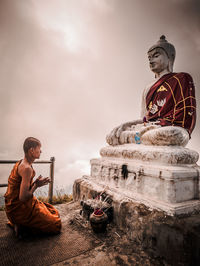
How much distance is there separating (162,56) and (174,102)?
51.4 inches

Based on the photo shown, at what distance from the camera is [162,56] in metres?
3.34

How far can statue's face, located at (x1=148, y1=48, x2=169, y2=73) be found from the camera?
3.35 meters

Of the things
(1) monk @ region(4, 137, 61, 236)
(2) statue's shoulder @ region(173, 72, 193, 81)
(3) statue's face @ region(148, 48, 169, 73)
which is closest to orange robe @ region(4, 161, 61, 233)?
(1) monk @ region(4, 137, 61, 236)

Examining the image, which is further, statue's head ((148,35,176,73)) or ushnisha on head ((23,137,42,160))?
statue's head ((148,35,176,73))

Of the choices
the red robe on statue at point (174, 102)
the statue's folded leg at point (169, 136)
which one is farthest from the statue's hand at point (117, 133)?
the statue's folded leg at point (169, 136)

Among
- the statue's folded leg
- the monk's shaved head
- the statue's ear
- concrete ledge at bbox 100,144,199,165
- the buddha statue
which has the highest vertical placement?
the statue's ear

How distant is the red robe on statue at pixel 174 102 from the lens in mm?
2561

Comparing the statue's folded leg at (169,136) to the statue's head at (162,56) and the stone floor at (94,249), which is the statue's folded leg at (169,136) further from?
the statue's head at (162,56)

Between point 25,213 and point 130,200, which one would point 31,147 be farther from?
point 130,200

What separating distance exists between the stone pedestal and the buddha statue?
19 cm

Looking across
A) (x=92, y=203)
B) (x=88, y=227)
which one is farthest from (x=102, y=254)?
(x=92, y=203)

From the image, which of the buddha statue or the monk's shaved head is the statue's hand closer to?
the buddha statue

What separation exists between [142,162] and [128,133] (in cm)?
79

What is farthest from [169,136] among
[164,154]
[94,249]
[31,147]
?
[31,147]
